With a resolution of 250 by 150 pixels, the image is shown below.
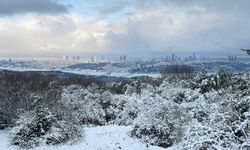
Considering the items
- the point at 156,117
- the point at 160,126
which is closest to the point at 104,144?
the point at 160,126

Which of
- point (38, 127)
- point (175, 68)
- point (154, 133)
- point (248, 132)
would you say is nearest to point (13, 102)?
point (38, 127)

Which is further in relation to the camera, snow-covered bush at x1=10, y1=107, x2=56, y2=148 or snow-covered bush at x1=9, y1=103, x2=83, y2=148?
snow-covered bush at x1=9, y1=103, x2=83, y2=148

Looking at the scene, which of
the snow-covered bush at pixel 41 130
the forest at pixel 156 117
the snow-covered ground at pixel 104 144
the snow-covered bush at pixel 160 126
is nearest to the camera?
the forest at pixel 156 117

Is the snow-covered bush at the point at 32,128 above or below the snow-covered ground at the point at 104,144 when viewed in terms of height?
above

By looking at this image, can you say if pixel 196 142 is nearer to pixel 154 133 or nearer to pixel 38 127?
pixel 154 133

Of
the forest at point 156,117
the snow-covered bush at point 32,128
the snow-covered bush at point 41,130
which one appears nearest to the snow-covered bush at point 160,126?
the forest at point 156,117

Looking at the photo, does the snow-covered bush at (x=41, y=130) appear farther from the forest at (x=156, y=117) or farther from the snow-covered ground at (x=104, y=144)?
the snow-covered ground at (x=104, y=144)

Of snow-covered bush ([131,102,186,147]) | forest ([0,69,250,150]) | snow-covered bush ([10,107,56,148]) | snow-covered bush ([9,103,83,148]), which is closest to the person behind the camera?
forest ([0,69,250,150])

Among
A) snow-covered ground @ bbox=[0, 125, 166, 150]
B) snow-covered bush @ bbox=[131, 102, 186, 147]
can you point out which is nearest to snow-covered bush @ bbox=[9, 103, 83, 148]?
snow-covered ground @ bbox=[0, 125, 166, 150]

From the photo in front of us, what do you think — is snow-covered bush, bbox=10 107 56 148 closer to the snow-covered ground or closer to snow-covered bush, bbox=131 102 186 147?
the snow-covered ground
